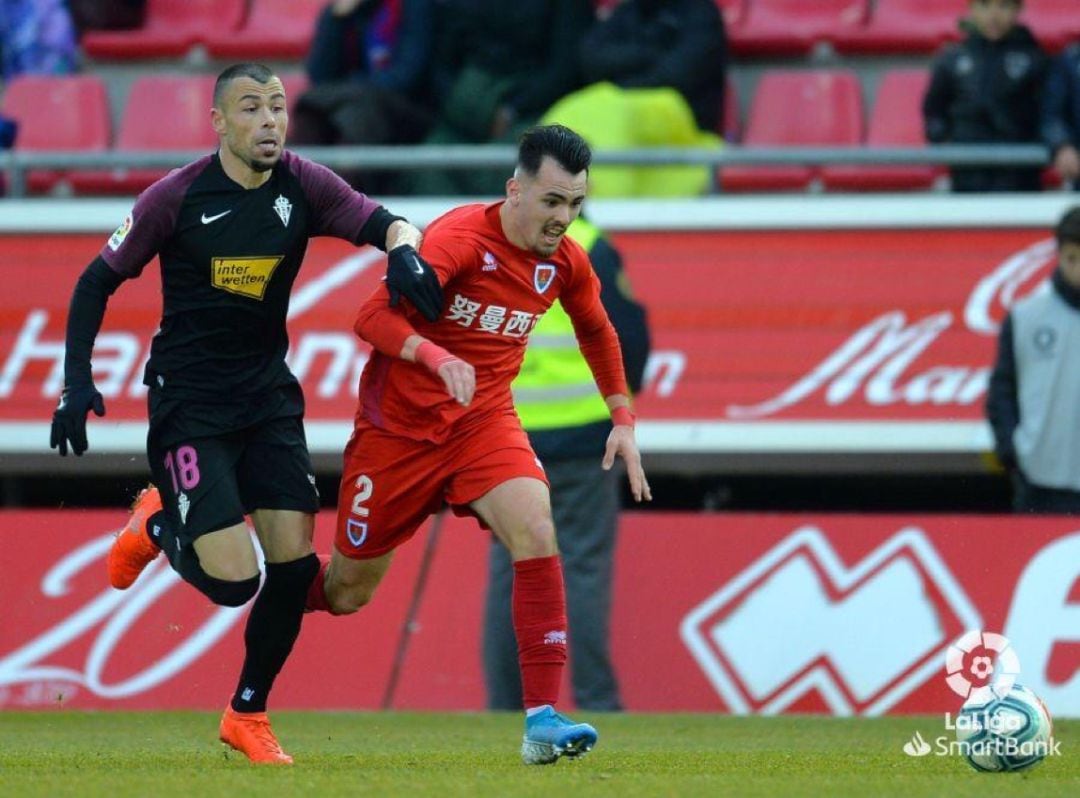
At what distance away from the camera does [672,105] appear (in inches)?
449

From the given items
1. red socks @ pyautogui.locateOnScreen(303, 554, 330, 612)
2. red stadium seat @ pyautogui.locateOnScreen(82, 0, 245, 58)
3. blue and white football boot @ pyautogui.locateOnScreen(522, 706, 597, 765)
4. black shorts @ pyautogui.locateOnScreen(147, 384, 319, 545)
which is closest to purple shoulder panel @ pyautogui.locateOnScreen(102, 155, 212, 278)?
black shorts @ pyautogui.locateOnScreen(147, 384, 319, 545)

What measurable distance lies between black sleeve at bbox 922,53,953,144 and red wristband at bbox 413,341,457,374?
17.8 ft

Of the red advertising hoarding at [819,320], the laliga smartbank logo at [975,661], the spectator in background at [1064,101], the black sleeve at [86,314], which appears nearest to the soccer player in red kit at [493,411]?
the black sleeve at [86,314]

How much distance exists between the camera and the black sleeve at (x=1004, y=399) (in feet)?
32.7

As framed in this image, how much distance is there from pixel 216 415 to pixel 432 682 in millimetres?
3496

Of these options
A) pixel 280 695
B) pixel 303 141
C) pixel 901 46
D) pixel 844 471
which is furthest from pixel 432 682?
pixel 901 46

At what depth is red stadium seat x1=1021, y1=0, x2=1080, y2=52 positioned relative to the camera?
40.0ft

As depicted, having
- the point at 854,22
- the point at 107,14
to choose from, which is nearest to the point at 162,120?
the point at 107,14

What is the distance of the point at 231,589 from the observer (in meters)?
6.79

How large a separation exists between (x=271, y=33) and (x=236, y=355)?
722cm

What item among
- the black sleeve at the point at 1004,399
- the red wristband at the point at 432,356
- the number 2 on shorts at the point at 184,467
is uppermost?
the red wristband at the point at 432,356

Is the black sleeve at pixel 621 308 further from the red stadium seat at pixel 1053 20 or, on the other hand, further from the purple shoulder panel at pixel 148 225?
the red stadium seat at pixel 1053 20

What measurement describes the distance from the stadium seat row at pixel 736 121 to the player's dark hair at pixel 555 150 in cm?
557

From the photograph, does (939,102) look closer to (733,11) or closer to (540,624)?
(733,11)
